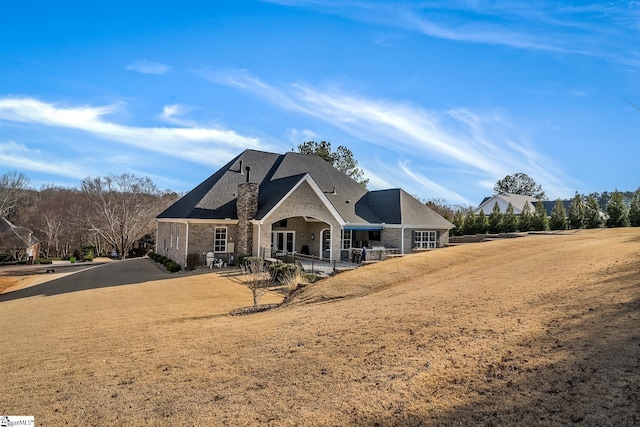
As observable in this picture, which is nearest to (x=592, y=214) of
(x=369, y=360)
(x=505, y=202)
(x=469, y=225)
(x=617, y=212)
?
(x=617, y=212)

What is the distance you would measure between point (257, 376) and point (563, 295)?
7.34 metres

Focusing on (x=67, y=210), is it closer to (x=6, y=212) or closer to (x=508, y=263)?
(x=6, y=212)

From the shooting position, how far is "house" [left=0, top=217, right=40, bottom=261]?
4959 centimetres

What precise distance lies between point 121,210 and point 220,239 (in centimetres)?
3502

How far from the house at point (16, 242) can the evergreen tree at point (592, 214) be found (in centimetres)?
6491

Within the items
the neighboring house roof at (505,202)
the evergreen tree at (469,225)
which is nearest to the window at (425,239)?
the evergreen tree at (469,225)

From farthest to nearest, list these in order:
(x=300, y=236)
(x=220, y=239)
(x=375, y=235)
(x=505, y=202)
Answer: (x=505, y=202) → (x=375, y=235) → (x=300, y=236) → (x=220, y=239)

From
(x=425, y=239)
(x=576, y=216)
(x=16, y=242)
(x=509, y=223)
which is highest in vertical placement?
(x=576, y=216)

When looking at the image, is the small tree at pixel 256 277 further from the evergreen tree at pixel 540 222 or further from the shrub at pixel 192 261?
the evergreen tree at pixel 540 222

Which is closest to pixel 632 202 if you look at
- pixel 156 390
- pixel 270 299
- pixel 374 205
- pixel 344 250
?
pixel 374 205

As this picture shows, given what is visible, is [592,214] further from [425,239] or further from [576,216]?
[425,239]

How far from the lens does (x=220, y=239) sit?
26594 millimetres

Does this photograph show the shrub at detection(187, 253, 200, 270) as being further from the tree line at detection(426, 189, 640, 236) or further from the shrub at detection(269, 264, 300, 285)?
the tree line at detection(426, 189, 640, 236)

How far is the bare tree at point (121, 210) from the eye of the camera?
52562 millimetres
